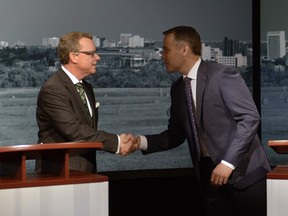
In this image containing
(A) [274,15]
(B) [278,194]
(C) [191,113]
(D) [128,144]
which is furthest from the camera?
(A) [274,15]

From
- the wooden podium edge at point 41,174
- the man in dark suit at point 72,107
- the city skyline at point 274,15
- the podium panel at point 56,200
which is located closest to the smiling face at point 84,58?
the man in dark suit at point 72,107

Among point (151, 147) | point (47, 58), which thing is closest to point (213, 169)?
point (151, 147)

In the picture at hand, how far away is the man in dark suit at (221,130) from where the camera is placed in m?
4.57

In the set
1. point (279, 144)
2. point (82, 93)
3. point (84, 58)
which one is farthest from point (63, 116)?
point (279, 144)

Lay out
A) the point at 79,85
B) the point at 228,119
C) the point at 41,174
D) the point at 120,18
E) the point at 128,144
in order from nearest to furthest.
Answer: the point at 41,174 → the point at 228,119 → the point at 79,85 → the point at 128,144 → the point at 120,18

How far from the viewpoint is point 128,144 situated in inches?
206

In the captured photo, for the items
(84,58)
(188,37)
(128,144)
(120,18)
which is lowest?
(128,144)

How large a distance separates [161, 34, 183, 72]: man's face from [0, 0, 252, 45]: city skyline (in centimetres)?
171

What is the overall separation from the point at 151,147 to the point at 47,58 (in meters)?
1.58

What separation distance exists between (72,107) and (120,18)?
2248 millimetres

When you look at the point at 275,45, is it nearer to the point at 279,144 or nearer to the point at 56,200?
the point at 279,144

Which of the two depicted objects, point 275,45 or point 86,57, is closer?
point 86,57

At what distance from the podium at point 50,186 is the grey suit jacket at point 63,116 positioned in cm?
57

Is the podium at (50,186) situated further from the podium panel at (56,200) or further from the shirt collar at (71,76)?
the shirt collar at (71,76)
